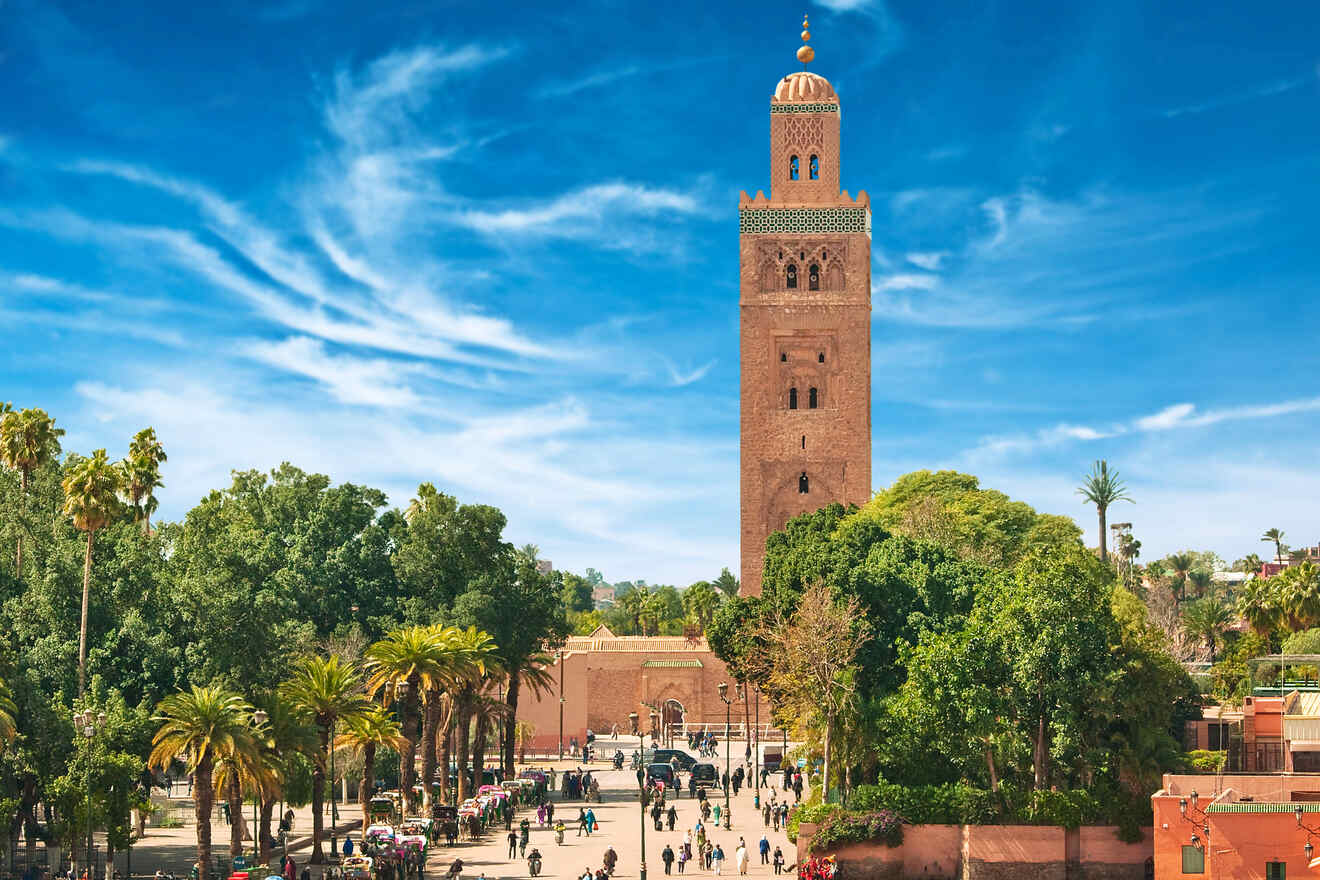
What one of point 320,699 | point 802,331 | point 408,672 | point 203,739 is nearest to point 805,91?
point 802,331

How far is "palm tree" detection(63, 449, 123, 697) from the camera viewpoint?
41.0 meters

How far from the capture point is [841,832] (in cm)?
4350

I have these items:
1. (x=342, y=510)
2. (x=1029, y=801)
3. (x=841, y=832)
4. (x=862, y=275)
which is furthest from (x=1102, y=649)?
(x=862, y=275)

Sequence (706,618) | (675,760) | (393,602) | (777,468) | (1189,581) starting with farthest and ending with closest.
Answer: (1189,581), (706,618), (777,468), (675,760), (393,602)

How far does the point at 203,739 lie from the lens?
37.0 meters

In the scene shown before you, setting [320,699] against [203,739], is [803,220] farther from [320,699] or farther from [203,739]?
[203,739]

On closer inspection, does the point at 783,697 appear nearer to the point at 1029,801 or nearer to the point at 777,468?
the point at 1029,801

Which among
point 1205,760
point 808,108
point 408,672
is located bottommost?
point 1205,760

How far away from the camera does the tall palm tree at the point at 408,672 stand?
47.4m

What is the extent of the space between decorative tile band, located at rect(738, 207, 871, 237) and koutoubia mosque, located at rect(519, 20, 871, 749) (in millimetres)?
51

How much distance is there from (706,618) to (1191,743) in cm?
6729

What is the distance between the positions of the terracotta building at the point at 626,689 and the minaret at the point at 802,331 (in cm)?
934

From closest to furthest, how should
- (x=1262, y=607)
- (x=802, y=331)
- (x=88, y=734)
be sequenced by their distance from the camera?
(x=88, y=734) → (x=1262, y=607) → (x=802, y=331)

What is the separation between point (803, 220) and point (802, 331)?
228 inches
